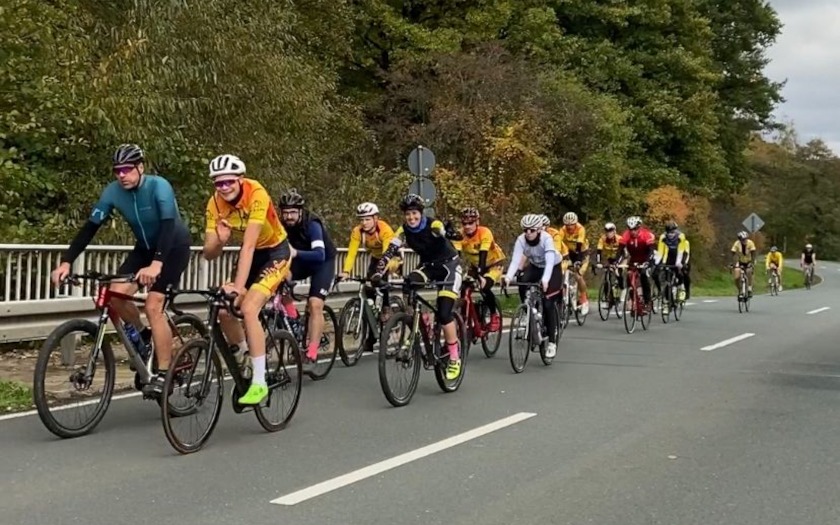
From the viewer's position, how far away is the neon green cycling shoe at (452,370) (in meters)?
9.52

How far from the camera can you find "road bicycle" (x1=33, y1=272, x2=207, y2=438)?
22.4 feet

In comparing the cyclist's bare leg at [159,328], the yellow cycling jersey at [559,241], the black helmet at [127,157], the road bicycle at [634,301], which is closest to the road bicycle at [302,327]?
the cyclist's bare leg at [159,328]

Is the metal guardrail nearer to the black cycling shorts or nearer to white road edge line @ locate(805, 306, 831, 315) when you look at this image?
the black cycling shorts

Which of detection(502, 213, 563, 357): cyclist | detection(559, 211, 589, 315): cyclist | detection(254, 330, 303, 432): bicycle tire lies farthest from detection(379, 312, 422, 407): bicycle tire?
detection(559, 211, 589, 315): cyclist

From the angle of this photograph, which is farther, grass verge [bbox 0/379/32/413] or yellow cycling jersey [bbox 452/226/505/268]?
yellow cycling jersey [bbox 452/226/505/268]

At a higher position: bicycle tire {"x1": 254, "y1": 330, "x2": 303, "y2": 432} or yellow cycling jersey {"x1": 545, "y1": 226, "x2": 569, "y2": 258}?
yellow cycling jersey {"x1": 545, "y1": 226, "x2": 569, "y2": 258}

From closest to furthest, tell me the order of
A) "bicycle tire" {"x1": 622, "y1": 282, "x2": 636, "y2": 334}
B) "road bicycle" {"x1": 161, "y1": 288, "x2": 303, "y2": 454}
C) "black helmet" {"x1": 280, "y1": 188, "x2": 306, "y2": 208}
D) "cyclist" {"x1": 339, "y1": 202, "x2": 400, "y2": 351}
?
"road bicycle" {"x1": 161, "y1": 288, "x2": 303, "y2": 454} < "black helmet" {"x1": 280, "y1": 188, "x2": 306, "y2": 208} < "cyclist" {"x1": 339, "y1": 202, "x2": 400, "y2": 351} < "bicycle tire" {"x1": 622, "y1": 282, "x2": 636, "y2": 334}

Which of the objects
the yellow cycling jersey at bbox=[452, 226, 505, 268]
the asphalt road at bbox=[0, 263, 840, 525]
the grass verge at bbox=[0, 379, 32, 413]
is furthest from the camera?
the yellow cycling jersey at bbox=[452, 226, 505, 268]

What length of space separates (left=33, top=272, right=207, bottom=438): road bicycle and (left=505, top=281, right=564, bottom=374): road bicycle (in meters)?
4.75

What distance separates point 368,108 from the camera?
29328mm

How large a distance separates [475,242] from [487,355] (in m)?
1.78

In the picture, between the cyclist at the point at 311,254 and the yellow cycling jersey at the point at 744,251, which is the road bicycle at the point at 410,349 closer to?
the cyclist at the point at 311,254

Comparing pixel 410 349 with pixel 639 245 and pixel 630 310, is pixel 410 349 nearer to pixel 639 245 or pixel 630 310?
pixel 630 310

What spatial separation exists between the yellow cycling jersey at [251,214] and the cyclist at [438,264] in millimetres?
1907
